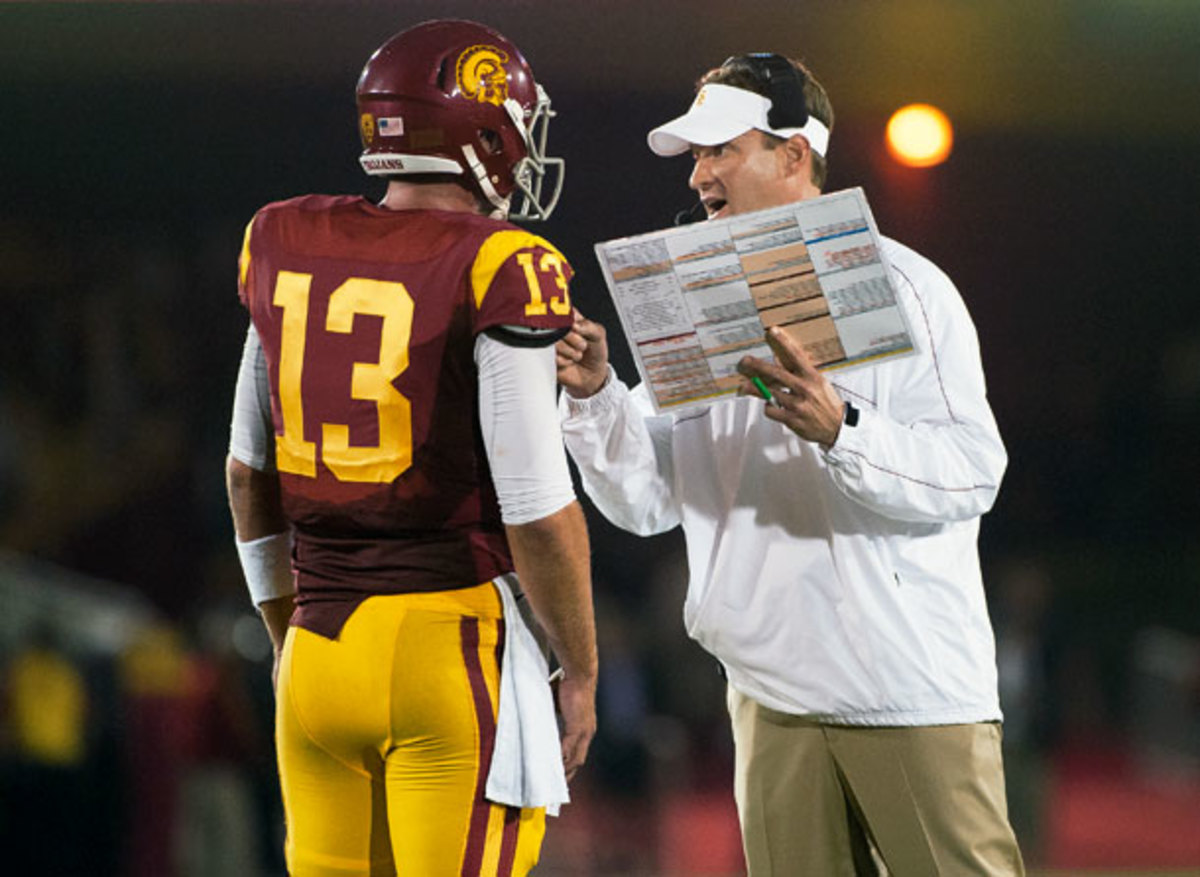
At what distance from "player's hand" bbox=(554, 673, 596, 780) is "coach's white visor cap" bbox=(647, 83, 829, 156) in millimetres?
710

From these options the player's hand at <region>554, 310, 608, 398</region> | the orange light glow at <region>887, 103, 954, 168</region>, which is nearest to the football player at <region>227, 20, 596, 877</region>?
the player's hand at <region>554, 310, 608, 398</region>

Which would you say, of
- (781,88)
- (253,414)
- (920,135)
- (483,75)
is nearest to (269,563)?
(253,414)

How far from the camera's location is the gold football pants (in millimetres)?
1331

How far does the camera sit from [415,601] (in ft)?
4.46

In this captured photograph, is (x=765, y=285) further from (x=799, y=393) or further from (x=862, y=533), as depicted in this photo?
(x=862, y=533)

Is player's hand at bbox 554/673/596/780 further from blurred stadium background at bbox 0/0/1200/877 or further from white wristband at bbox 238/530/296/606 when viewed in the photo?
blurred stadium background at bbox 0/0/1200/877

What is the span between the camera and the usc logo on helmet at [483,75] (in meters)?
1.42

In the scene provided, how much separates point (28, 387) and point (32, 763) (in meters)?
1.10

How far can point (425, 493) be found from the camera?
135 centimetres

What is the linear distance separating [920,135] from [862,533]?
308 cm

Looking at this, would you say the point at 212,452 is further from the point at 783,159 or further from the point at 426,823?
the point at 426,823

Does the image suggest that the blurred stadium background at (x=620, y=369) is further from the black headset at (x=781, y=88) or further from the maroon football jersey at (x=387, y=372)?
the maroon football jersey at (x=387, y=372)

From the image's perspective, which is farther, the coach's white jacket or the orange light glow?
the orange light glow

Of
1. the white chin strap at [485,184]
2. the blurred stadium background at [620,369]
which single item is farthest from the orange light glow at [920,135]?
the white chin strap at [485,184]
